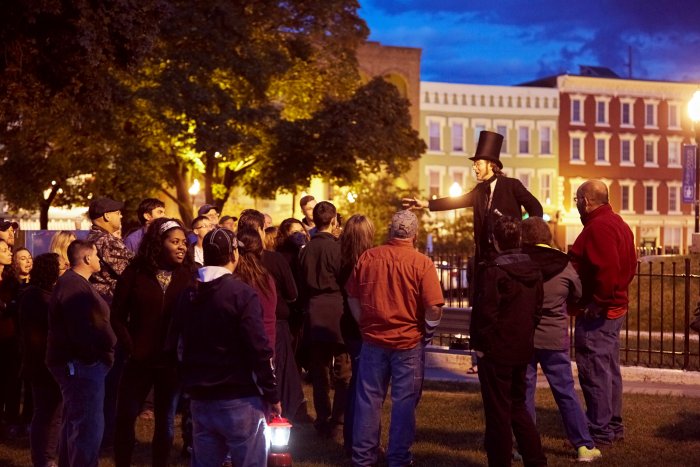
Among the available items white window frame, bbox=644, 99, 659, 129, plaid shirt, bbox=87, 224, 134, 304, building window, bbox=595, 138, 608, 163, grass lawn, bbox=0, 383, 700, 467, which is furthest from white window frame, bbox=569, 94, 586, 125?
plaid shirt, bbox=87, 224, 134, 304

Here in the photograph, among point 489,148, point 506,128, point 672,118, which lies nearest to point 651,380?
point 489,148

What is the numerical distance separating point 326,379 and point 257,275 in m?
2.87

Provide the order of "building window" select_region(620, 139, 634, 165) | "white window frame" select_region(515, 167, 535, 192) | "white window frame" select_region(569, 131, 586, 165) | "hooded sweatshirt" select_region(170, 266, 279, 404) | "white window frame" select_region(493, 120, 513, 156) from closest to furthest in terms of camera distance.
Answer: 1. "hooded sweatshirt" select_region(170, 266, 279, 404)
2. "white window frame" select_region(493, 120, 513, 156)
3. "white window frame" select_region(515, 167, 535, 192)
4. "white window frame" select_region(569, 131, 586, 165)
5. "building window" select_region(620, 139, 634, 165)

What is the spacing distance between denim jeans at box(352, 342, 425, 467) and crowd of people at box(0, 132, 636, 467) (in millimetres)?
12

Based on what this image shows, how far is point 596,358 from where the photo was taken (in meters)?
9.14

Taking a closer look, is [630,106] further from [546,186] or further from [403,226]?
[403,226]

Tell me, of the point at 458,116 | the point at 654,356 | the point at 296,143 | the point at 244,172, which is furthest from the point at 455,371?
the point at 458,116

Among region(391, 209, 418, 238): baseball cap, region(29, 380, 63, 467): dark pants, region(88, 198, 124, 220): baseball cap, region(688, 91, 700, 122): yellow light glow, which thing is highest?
region(688, 91, 700, 122): yellow light glow

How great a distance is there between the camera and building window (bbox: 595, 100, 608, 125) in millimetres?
71625

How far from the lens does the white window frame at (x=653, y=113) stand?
241 ft

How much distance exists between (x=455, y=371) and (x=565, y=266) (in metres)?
6.44

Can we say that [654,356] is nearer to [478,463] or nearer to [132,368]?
[478,463]

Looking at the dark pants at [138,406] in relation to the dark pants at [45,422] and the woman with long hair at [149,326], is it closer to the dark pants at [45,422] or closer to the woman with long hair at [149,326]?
the woman with long hair at [149,326]

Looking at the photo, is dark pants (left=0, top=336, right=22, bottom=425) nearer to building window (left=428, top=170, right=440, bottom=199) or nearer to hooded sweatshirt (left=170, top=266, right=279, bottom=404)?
hooded sweatshirt (left=170, top=266, right=279, bottom=404)
